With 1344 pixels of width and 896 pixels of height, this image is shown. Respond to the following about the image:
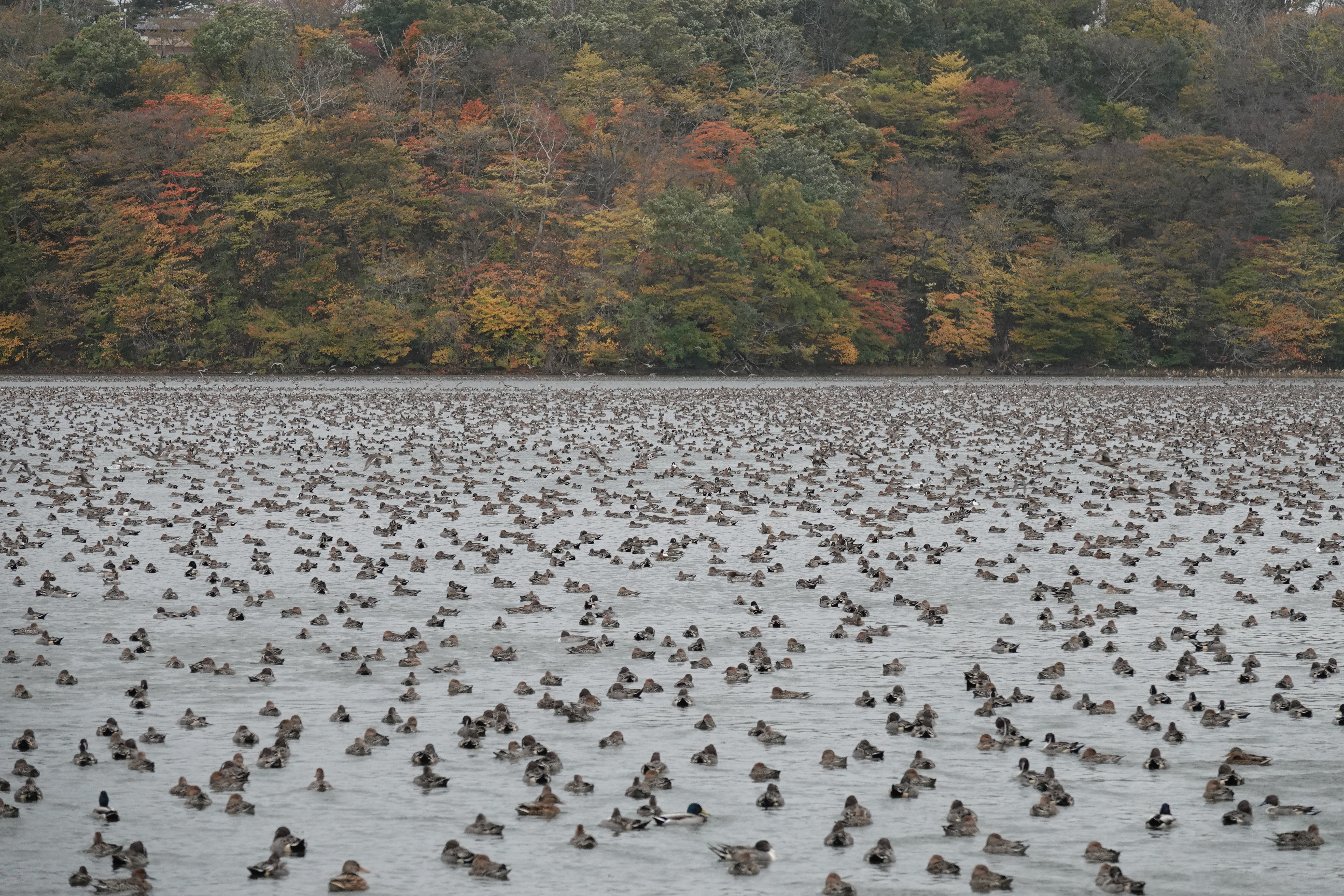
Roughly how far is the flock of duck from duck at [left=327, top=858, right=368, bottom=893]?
18 millimetres

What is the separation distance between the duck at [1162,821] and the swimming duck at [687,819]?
2707mm

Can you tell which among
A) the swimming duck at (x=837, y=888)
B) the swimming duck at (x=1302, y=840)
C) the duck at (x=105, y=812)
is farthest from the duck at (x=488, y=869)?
the swimming duck at (x=1302, y=840)

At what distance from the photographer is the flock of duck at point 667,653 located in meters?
8.83

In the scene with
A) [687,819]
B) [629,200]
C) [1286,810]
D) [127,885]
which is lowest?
[127,885]

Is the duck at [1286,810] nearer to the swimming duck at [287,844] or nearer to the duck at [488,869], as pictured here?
the duck at [488,869]

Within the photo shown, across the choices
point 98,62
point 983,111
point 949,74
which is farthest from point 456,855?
point 949,74

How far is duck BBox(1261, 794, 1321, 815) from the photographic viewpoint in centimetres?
892

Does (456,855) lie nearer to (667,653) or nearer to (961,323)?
(667,653)

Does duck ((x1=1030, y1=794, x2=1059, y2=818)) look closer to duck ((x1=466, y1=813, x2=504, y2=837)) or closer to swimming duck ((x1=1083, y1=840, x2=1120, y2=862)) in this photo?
swimming duck ((x1=1083, y1=840, x2=1120, y2=862))

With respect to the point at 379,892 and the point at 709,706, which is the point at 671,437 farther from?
the point at 379,892

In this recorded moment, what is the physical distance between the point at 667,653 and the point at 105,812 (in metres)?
5.49

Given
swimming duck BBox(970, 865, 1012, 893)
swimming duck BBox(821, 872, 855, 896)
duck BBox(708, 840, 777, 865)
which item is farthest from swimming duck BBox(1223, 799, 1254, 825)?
duck BBox(708, 840, 777, 865)

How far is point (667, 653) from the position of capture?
13055 millimetres

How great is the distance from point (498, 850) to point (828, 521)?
13209 mm
